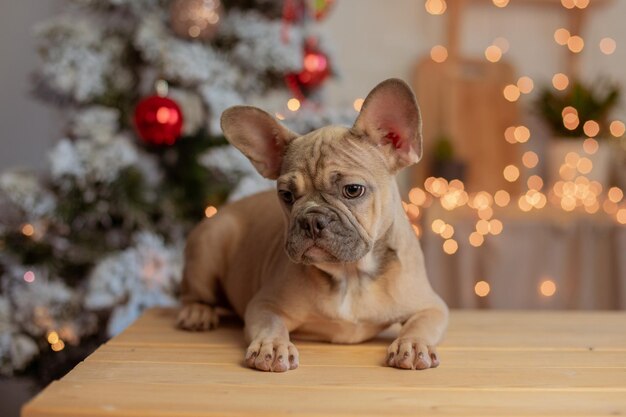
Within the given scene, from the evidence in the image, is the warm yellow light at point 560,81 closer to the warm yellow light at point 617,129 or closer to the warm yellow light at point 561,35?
the warm yellow light at point 561,35

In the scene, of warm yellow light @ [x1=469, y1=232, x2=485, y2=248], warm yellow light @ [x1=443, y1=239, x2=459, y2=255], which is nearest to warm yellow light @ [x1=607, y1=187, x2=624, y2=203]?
warm yellow light @ [x1=469, y1=232, x2=485, y2=248]

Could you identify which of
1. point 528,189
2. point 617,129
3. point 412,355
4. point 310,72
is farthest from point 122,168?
point 617,129

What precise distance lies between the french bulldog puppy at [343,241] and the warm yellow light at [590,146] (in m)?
2.28

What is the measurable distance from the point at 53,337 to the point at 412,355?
159cm

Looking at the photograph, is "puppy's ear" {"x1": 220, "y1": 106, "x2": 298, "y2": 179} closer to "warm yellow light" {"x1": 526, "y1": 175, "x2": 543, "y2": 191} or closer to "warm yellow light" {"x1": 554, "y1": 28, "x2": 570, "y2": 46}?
"warm yellow light" {"x1": 526, "y1": 175, "x2": 543, "y2": 191}

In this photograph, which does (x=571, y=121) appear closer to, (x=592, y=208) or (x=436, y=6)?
(x=592, y=208)

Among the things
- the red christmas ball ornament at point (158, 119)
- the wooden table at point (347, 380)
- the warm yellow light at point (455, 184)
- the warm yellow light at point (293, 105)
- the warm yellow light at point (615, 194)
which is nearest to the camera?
the wooden table at point (347, 380)

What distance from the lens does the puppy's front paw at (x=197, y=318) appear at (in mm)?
1825

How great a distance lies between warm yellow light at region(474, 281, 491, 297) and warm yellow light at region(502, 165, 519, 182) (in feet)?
2.94

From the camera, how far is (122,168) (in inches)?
99.7

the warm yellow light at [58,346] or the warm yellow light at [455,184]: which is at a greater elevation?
the warm yellow light at [455,184]

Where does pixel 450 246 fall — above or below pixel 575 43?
below

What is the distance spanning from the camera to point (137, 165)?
2.62 meters

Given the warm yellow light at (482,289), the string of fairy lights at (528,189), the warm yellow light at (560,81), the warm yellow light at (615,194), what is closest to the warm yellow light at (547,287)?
the string of fairy lights at (528,189)
